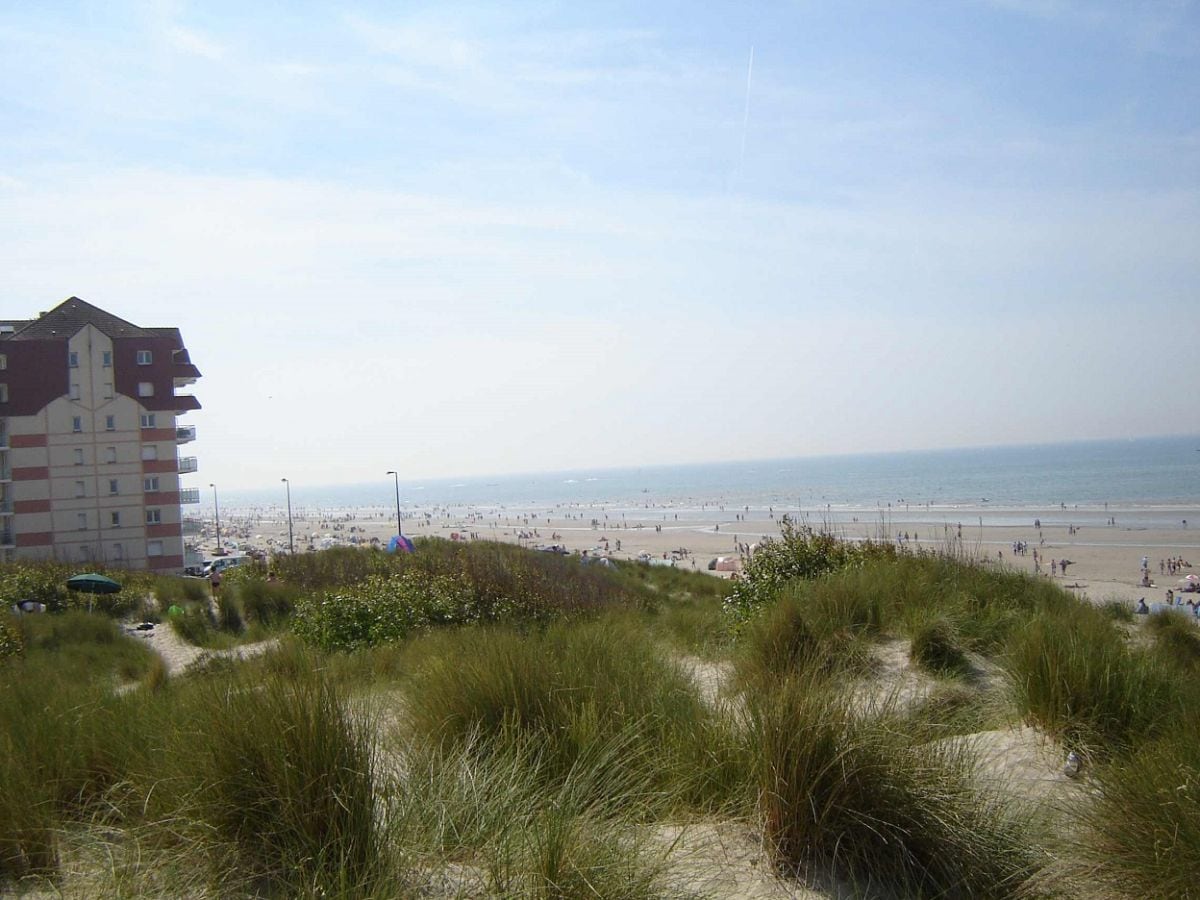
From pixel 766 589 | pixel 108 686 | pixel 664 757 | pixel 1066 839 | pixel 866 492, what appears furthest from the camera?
pixel 866 492

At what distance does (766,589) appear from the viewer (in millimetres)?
11055

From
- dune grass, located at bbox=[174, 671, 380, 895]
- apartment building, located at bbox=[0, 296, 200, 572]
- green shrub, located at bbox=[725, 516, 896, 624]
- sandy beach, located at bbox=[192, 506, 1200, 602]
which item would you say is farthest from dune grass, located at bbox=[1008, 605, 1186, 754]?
apartment building, located at bbox=[0, 296, 200, 572]

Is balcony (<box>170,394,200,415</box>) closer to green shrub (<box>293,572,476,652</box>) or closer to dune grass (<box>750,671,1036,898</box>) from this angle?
green shrub (<box>293,572,476,652</box>)

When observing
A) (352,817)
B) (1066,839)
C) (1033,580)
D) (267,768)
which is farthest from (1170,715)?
(1033,580)

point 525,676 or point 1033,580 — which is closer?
point 525,676

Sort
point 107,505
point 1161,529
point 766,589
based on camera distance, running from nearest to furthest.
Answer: point 766,589, point 107,505, point 1161,529

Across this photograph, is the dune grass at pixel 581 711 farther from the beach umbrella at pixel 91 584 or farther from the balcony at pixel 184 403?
the balcony at pixel 184 403

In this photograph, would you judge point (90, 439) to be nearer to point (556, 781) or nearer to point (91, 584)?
point (91, 584)

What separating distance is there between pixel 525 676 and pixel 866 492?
102068 millimetres

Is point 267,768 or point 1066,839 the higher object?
point 267,768

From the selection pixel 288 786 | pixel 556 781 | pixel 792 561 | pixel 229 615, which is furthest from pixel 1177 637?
pixel 229 615

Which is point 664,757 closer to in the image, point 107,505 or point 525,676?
point 525,676

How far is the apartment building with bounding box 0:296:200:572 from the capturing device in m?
42.8

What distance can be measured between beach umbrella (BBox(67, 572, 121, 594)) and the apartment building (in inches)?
924
